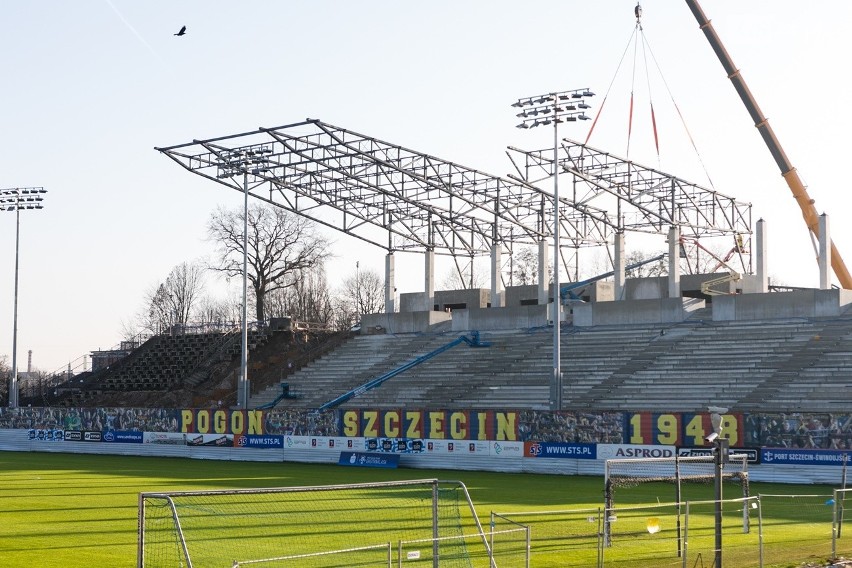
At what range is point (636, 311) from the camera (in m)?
56.8

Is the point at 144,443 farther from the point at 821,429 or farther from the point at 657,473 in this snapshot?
the point at 821,429

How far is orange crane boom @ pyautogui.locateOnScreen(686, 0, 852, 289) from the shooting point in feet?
180

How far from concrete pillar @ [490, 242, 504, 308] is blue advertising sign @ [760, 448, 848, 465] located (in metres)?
27.2

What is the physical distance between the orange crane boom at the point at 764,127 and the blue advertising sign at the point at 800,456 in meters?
22.7

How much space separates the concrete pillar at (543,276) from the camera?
59.7 metres

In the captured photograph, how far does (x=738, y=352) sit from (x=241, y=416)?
2199 cm

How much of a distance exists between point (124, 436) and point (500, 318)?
2095 cm

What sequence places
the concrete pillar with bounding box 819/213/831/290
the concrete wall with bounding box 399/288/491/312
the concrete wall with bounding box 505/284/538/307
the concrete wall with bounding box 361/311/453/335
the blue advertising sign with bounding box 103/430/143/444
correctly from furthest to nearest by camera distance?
the concrete wall with bounding box 399/288/491/312
the concrete wall with bounding box 505/284/538/307
the concrete wall with bounding box 361/311/453/335
the blue advertising sign with bounding box 103/430/143/444
the concrete pillar with bounding box 819/213/831/290

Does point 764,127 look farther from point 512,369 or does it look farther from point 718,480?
point 718,480

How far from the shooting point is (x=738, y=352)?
49.1 m

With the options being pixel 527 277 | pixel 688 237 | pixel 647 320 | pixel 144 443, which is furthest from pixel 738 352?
pixel 527 277

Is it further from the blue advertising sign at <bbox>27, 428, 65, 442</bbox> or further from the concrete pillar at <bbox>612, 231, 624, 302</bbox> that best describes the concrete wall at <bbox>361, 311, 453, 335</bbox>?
the blue advertising sign at <bbox>27, 428, 65, 442</bbox>

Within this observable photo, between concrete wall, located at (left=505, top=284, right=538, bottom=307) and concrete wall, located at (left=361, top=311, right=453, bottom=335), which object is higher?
concrete wall, located at (left=505, top=284, right=538, bottom=307)

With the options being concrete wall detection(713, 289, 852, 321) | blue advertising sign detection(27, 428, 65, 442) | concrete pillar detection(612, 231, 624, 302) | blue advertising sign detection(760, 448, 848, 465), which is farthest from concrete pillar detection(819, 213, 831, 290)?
blue advertising sign detection(27, 428, 65, 442)
